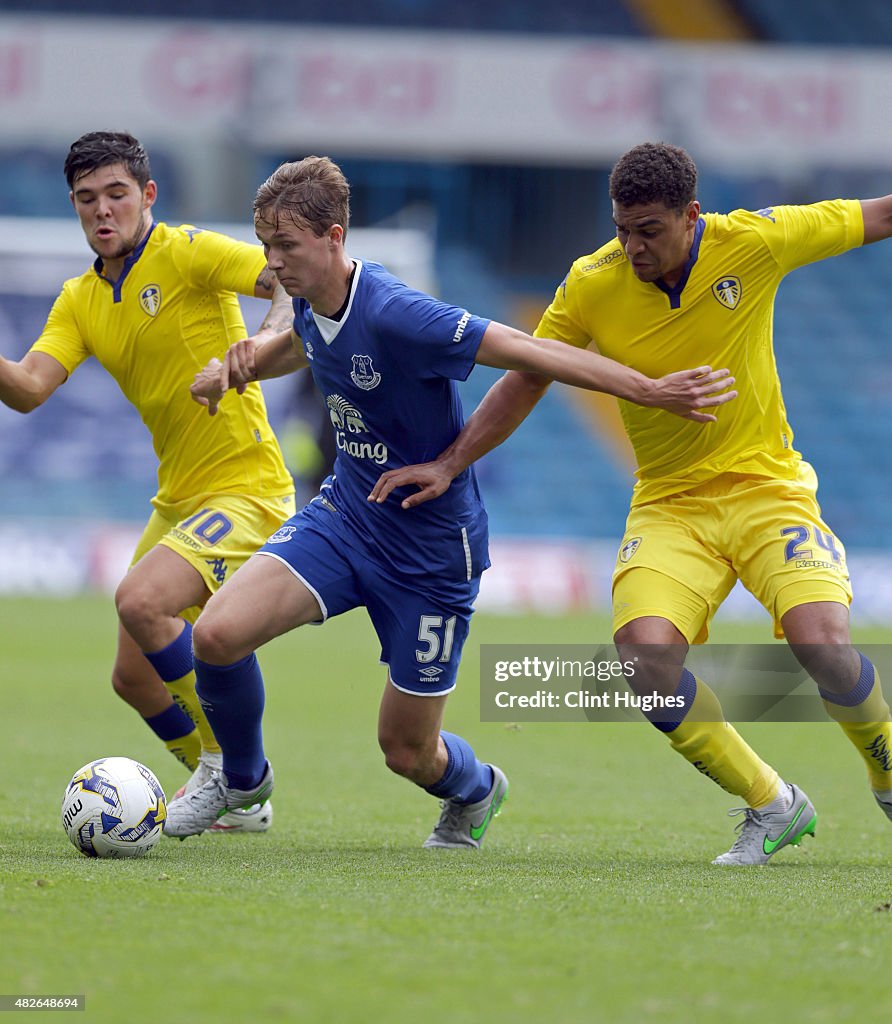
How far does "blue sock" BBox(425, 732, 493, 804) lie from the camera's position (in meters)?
6.22

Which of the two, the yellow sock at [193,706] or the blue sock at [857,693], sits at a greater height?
the blue sock at [857,693]

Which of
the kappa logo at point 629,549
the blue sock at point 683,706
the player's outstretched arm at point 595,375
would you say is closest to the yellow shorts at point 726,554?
the kappa logo at point 629,549

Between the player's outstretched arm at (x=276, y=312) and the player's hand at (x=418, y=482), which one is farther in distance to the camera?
the player's outstretched arm at (x=276, y=312)

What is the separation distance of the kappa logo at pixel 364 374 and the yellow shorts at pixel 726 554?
3.84 ft

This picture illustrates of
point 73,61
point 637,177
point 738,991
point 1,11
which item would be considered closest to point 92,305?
point 637,177

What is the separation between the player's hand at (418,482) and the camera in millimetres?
5684

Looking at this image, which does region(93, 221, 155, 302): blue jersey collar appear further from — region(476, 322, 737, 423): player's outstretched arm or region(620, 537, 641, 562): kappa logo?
region(620, 537, 641, 562): kappa logo

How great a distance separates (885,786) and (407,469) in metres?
2.22

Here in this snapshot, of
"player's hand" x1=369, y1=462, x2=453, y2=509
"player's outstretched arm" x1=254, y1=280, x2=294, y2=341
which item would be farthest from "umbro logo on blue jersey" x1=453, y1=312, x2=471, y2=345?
"player's outstretched arm" x1=254, y1=280, x2=294, y2=341

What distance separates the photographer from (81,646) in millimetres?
14859

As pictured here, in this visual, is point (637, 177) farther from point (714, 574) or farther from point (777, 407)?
point (714, 574)

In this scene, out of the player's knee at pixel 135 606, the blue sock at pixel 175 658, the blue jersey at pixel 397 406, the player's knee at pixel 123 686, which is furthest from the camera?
the player's knee at pixel 123 686

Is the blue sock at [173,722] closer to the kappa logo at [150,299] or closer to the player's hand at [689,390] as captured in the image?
the kappa logo at [150,299]

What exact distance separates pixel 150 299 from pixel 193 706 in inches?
70.3
